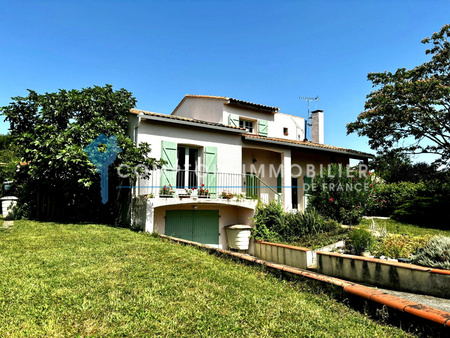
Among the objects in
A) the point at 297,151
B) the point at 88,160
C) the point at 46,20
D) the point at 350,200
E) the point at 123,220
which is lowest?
the point at 123,220

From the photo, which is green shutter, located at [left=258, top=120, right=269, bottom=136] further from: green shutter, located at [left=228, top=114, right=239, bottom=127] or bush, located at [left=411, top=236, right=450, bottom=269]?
bush, located at [left=411, top=236, right=450, bottom=269]

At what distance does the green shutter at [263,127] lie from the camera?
53.5 ft

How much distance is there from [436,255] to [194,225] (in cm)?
803

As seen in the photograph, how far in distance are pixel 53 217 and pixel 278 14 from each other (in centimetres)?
1134

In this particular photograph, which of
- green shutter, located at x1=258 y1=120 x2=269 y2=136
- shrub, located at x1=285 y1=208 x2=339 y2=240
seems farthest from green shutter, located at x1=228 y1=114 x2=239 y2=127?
shrub, located at x1=285 y1=208 x2=339 y2=240

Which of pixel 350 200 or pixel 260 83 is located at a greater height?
pixel 260 83

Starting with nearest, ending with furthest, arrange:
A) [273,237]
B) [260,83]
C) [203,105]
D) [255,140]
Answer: [273,237], [255,140], [260,83], [203,105]

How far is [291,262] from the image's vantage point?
805 centimetres

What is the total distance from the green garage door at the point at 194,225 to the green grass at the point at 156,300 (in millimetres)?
5302

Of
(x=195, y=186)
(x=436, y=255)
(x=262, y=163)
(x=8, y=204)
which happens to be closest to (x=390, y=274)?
(x=436, y=255)

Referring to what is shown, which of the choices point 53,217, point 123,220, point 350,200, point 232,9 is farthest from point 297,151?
point 53,217

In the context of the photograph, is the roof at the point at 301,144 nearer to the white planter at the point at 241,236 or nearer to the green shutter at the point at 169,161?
the green shutter at the point at 169,161

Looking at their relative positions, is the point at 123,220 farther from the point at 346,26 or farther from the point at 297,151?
the point at 346,26

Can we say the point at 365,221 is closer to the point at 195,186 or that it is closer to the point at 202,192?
the point at 202,192
